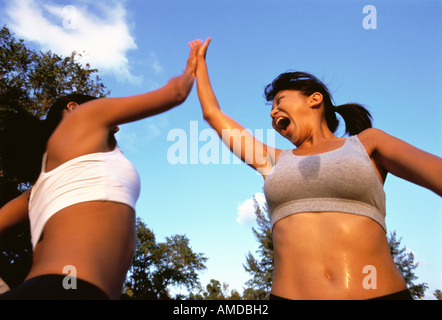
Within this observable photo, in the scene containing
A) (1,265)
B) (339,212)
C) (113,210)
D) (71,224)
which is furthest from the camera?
(1,265)

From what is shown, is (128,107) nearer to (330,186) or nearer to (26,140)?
(26,140)

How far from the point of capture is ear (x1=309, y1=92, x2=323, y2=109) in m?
3.27

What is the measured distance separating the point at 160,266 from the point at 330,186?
54615 millimetres

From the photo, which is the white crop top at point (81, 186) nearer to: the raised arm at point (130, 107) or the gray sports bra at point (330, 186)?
the raised arm at point (130, 107)

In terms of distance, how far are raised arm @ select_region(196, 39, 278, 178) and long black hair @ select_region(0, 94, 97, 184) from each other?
1.35 metres

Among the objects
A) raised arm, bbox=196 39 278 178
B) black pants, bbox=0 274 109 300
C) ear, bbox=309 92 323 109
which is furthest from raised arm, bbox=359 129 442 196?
black pants, bbox=0 274 109 300

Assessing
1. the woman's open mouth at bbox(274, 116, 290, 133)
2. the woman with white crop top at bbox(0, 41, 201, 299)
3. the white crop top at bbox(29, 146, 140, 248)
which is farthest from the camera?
the woman's open mouth at bbox(274, 116, 290, 133)

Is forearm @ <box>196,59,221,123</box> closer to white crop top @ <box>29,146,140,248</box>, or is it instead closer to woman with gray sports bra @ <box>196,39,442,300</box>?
woman with gray sports bra @ <box>196,39,442,300</box>

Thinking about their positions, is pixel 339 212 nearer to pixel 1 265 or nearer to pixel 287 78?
pixel 287 78

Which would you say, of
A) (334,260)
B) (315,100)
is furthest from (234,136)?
(334,260)

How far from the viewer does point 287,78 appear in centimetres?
340
